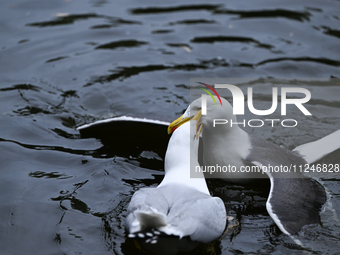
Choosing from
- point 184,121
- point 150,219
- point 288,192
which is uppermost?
point 184,121

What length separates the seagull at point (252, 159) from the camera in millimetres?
5070

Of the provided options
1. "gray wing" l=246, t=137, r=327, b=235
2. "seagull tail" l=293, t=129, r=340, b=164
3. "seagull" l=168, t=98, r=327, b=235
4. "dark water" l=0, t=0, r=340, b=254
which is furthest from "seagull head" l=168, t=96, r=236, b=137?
"seagull tail" l=293, t=129, r=340, b=164

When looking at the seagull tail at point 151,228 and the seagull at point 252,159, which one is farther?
Answer: the seagull at point 252,159

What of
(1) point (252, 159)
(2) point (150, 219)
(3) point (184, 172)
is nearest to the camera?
(2) point (150, 219)

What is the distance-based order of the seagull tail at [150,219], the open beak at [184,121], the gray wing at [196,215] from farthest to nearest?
the open beak at [184,121], the gray wing at [196,215], the seagull tail at [150,219]

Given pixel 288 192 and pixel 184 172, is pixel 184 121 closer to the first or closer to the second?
pixel 184 172

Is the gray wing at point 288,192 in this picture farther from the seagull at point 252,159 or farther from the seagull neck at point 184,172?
the seagull neck at point 184,172

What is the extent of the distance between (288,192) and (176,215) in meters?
1.48

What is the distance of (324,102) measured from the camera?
26.8ft

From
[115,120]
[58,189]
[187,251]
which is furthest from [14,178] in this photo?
[187,251]

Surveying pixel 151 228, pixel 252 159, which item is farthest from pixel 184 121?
pixel 151 228

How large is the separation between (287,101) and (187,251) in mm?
4160

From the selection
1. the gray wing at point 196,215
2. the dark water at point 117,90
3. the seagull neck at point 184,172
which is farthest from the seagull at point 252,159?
the gray wing at point 196,215

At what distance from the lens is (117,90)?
8.60 metres
